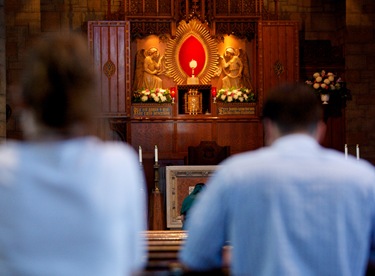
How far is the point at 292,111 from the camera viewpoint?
6.75 ft

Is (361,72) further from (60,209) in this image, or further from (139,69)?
(60,209)

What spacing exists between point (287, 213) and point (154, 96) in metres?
9.26

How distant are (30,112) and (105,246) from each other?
0.30 metres

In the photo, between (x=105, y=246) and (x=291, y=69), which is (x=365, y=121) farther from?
(x=105, y=246)

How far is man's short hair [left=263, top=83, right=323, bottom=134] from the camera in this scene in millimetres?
2049

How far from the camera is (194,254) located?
2068 millimetres

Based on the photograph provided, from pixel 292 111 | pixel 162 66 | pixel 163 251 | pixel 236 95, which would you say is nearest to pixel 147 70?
pixel 162 66

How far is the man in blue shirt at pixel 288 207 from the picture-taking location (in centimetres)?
200

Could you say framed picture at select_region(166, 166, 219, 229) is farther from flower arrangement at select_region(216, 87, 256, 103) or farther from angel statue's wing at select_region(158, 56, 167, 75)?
angel statue's wing at select_region(158, 56, 167, 75)

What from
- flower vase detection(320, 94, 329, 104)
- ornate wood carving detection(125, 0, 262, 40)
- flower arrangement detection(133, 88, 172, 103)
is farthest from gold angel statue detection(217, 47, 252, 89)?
flower vase detection(320, 94, 329, 104)

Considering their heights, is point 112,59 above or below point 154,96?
above

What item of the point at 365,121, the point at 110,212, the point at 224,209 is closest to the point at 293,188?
the point at 224,209

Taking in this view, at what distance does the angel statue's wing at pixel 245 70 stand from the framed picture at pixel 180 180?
286cm

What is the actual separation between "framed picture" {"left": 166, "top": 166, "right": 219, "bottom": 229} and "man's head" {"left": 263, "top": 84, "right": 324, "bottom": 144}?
7035 millimetres
